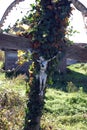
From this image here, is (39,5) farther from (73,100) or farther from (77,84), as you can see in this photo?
(77,84)

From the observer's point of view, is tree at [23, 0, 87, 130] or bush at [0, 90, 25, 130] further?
bush at [0, 90, 25, 130]

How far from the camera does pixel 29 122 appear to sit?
8.33 metres

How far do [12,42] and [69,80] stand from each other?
17.1m

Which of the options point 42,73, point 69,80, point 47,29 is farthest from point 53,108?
point 69,80

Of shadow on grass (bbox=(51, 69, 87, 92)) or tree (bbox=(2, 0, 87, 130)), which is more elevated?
tree (bbox=(2, 0, 87, 130))

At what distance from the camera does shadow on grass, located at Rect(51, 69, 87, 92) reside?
21.6 metres

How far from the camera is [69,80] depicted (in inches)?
945

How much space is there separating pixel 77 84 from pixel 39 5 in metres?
15.5

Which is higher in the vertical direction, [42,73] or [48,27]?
[48,27]

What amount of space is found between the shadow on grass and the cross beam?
13.5m

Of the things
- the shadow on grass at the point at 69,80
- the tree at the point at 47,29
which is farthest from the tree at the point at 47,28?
the shadow on grass at the point at 69,80

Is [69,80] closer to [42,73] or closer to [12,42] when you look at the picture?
[42,73]

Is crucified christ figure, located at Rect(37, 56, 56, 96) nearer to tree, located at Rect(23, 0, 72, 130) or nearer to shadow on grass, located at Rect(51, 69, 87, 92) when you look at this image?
tree, located at Rect(23, 0, 72, 130)

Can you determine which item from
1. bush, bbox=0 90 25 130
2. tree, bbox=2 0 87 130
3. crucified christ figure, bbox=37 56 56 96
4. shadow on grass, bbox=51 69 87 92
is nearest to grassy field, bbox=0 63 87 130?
bush, bbox=0 90 25 130
